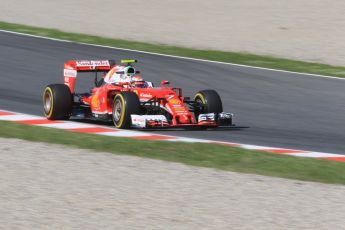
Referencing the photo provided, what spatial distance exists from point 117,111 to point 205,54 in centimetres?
875

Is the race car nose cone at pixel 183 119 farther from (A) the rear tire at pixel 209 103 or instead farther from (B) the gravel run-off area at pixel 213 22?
(B) the gravel run-off area at pixel 213 22

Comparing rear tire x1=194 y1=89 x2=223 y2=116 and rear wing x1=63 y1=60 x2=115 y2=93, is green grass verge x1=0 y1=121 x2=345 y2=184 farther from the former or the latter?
rear wing x1=63 y1=60 x2=115 y2=93

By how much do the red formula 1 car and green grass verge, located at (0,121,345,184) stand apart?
109cm

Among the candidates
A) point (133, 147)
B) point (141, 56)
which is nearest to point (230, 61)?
point (141, 56)

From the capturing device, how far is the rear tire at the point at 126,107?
1323 cm

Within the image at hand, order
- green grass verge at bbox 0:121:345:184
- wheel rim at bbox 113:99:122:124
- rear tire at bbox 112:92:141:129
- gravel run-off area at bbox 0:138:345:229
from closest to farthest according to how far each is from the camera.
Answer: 1. gravel run-off area at bbox 0:138:345:229
2. green grass verge at bbox 0:121:345:184
3. rear tire at bbox 112:92:141:129
4. wheel rim at bbox 113:99:122:124

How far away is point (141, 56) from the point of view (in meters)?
21.5

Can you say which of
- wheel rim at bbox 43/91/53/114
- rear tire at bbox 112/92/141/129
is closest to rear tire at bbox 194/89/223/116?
rear tire at bbox 112/92/141/129

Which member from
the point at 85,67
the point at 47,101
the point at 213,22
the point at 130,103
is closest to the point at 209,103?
the point at 130,103

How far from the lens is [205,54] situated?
2214 centimetres

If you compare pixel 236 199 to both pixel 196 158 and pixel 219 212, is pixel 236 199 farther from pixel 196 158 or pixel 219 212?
pixel 196 158

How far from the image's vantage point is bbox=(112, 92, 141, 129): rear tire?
43.4ft

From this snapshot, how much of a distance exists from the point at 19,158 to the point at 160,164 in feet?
5.21

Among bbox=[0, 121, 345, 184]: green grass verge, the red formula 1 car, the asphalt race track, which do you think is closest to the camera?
bbox=[0, 121, 345, 184]: green grass verge
